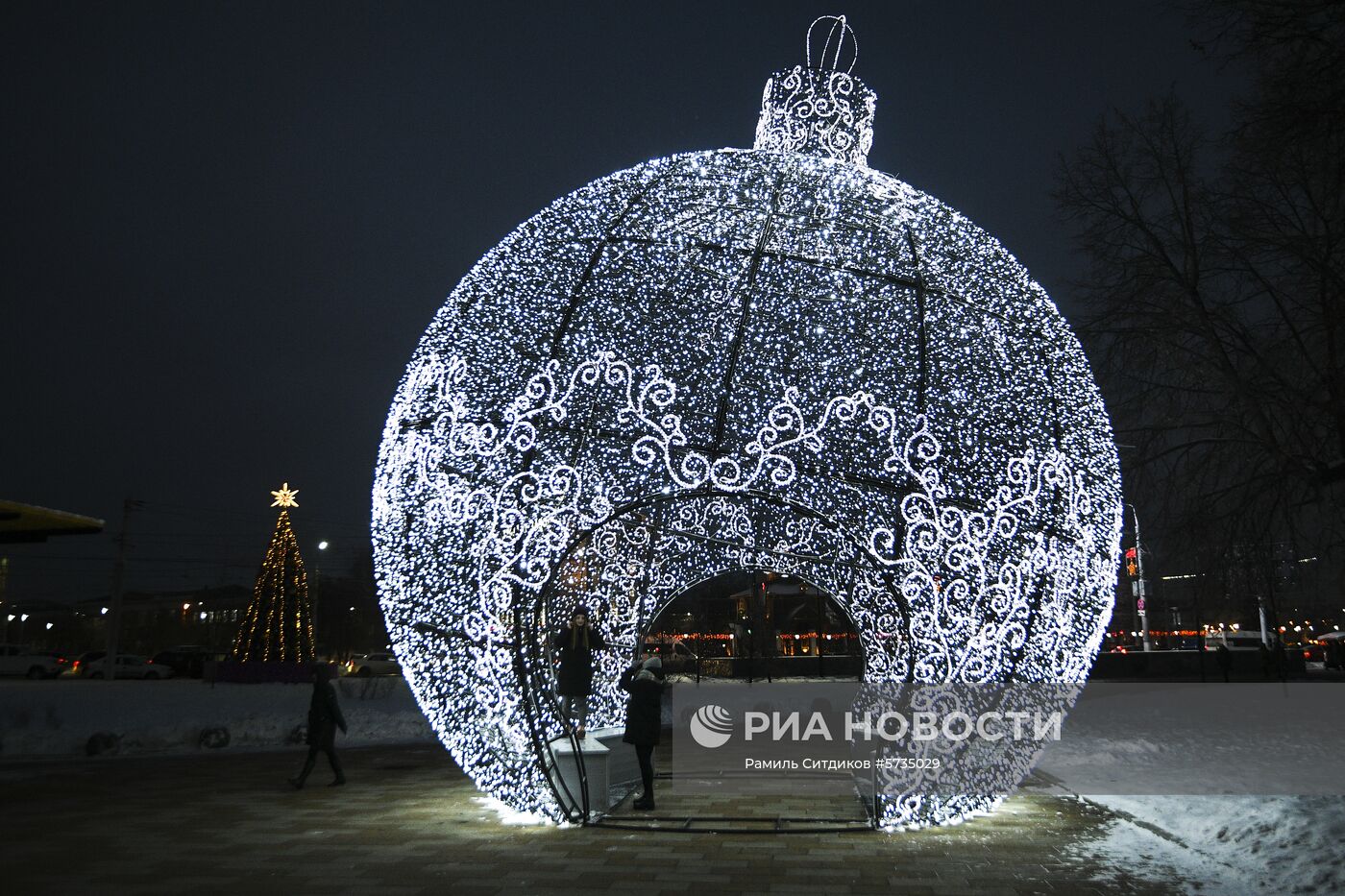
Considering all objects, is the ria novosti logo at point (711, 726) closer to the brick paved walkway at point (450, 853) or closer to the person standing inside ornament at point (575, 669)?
the person standing inside ornament at point (575, 669)

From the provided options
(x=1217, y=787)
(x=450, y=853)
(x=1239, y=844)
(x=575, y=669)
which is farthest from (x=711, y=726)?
(x=1239, y=844)

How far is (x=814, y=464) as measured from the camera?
25.0ft

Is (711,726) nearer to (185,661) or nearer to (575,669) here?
(575,669)

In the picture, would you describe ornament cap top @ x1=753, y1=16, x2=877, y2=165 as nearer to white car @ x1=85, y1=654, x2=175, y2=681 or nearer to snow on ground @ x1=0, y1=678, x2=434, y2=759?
snow on ground @ x1=0, y1=678, x2=434, y2=759

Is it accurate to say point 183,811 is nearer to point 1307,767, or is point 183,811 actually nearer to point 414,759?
point 414,759

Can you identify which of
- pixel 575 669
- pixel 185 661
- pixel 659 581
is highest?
pixel 659 581

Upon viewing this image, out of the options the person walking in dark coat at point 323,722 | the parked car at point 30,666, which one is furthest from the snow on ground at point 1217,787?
the parked car at point 30,666

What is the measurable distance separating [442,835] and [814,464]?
11.9 ft

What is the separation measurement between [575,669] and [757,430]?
10.1 ft

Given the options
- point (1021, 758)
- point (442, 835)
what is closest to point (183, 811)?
Result: point (442, 835)

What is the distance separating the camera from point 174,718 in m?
14.6

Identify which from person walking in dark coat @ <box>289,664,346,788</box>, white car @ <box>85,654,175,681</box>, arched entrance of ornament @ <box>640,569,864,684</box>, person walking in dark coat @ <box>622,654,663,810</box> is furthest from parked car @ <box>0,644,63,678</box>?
person walking in dark coat @ <box>622,654,663,810</box>

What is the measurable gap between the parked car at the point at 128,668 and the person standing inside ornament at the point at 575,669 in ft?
82.0

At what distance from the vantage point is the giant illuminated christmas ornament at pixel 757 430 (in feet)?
23.8
